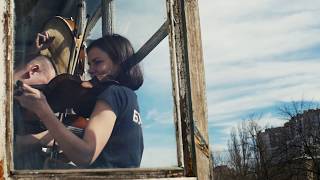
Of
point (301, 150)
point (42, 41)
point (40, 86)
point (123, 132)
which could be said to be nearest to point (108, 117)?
point (123, 132)

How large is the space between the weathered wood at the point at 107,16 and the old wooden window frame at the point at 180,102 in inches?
10.3

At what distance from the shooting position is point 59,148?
5.76ft

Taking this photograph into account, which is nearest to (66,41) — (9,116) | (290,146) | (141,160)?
(9,116)

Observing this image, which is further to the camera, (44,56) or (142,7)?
(142,7)

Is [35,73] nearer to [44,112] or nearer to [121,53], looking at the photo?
[44,112]

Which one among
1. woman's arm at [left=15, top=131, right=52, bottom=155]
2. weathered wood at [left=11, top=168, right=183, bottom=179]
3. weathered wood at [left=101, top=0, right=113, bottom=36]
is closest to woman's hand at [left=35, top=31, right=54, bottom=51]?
weathered wood at [left=101, top=0, right=113, bottom=36]

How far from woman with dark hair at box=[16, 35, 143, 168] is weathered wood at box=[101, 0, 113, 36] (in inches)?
1.9

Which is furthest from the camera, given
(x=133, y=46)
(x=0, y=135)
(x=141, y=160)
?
(x=133, y=46)

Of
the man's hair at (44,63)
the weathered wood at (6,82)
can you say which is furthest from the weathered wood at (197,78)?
the weathered wood at (6,82)

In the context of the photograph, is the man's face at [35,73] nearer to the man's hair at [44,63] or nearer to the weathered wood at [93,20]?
the man's hair at [44,63]

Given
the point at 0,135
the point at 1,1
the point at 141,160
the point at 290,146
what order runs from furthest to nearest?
the point at 290,146
the point at 141,160
the point at 1,1
the point at 0,135

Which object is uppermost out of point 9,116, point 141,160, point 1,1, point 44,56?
point 1,1

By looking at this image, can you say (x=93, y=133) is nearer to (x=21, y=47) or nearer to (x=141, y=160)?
(x=141, y=160)

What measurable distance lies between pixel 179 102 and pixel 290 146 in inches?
1419
